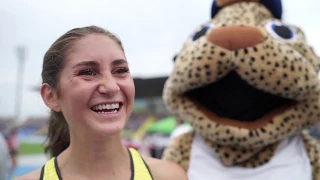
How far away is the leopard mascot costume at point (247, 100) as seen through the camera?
84.4 inches

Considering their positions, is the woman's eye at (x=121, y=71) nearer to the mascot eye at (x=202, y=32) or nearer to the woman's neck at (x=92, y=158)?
the woman's neck at (x=92, y=158)

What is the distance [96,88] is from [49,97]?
27cm

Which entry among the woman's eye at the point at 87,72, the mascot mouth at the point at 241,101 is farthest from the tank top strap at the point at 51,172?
the mascot mouth at the point at 241,101

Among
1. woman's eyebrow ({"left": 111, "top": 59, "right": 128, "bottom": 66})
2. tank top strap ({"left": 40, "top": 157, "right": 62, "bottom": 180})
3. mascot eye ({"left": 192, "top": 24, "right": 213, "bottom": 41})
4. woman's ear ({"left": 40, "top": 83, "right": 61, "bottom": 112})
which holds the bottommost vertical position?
tank top strap ({"left": 40, "top": 157, "right": 62, "bottom": 180})

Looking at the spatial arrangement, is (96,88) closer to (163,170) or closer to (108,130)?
(108,130)

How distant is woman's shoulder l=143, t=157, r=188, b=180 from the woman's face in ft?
0.99

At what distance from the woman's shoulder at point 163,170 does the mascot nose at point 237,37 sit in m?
0.81

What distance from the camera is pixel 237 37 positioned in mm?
2172

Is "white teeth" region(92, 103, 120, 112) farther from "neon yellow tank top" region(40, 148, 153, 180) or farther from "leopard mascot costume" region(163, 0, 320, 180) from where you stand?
"leopard mascot costume" region(163, 0, 320, 180)

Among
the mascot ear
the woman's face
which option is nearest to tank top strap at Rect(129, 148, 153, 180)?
the woman's face

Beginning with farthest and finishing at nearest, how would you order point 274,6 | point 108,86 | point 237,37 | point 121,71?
point 274,6 → point 237,37 → point 121,71 → point 108,86

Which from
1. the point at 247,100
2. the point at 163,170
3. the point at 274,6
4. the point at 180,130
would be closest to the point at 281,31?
the point at 274,6

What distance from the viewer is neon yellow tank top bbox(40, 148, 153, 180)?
1445mm

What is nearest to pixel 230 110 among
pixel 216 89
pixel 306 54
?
pixel 216 89
